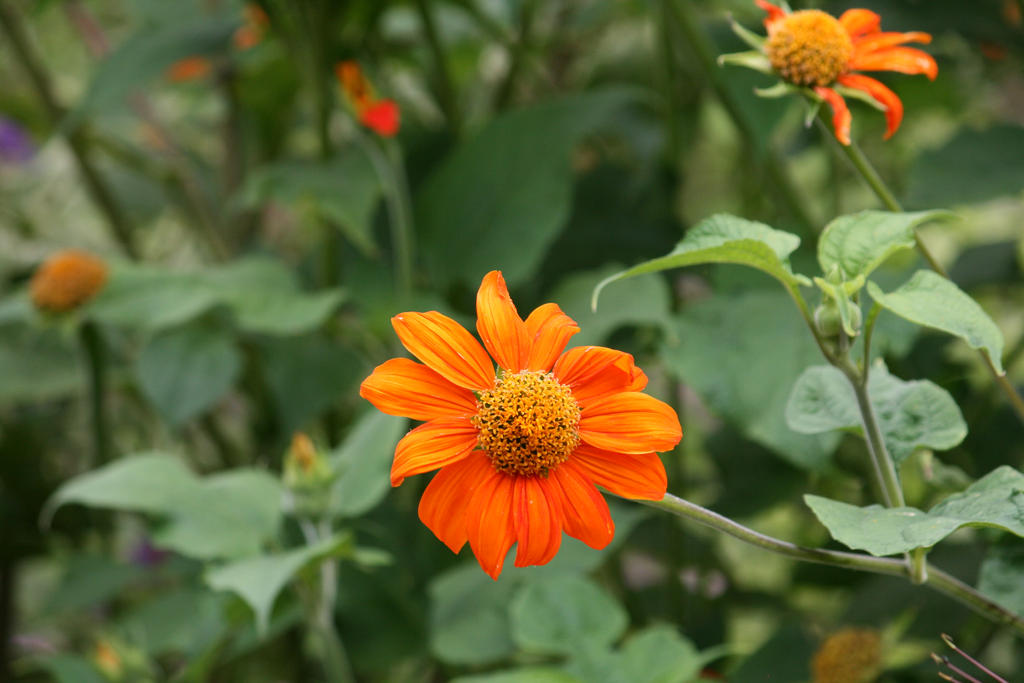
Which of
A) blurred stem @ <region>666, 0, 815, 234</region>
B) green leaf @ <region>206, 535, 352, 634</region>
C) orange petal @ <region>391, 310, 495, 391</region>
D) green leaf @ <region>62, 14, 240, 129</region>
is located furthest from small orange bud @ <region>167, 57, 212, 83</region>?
orange petal @ <region>391, 310, 495, 391</region>

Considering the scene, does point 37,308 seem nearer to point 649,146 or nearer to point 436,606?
point 436,606

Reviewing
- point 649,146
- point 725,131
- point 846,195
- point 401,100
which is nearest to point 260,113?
point 401,100

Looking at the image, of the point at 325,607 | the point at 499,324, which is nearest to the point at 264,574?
the point at 325,607

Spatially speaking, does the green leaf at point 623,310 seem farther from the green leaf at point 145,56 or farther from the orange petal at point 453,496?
the green leaf at point 145,56

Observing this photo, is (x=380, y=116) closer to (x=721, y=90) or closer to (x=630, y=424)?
(x=721, y=90)

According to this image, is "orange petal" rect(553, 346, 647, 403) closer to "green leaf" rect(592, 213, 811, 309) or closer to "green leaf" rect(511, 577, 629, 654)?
"green leaf" rect(592, 213, 811, 309)
